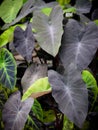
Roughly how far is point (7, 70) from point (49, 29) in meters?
0.31

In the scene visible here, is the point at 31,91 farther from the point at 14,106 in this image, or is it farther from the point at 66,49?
the point at 66,49

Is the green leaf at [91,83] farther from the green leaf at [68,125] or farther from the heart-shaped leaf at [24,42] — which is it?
the heart-shaped leaf at [24,42]

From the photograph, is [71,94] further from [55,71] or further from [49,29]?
[49,29]

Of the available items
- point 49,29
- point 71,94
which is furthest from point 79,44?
point 71,94

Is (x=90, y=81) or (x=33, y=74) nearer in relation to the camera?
(x=90, y=81)

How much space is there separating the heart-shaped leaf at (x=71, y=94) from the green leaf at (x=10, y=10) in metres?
0.70

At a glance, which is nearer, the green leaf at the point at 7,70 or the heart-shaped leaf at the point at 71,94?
the heart-shaped leaf at the point at 71,94

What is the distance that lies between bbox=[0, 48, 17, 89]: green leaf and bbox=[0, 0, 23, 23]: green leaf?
36 cm

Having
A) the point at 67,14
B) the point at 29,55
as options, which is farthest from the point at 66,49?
the point at 67,14

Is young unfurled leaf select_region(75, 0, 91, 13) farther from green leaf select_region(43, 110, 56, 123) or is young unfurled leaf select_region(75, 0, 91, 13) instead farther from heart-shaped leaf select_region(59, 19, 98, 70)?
green leaf select_region(43, 110, 56, 123)

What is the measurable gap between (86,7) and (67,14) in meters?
0.19

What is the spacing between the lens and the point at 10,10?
193 centimetres

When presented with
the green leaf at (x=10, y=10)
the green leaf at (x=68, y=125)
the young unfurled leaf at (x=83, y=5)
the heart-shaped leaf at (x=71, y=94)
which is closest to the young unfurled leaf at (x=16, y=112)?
the heart-shaped leaf at (x=71, y=94)

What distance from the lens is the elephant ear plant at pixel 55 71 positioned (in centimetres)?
126
